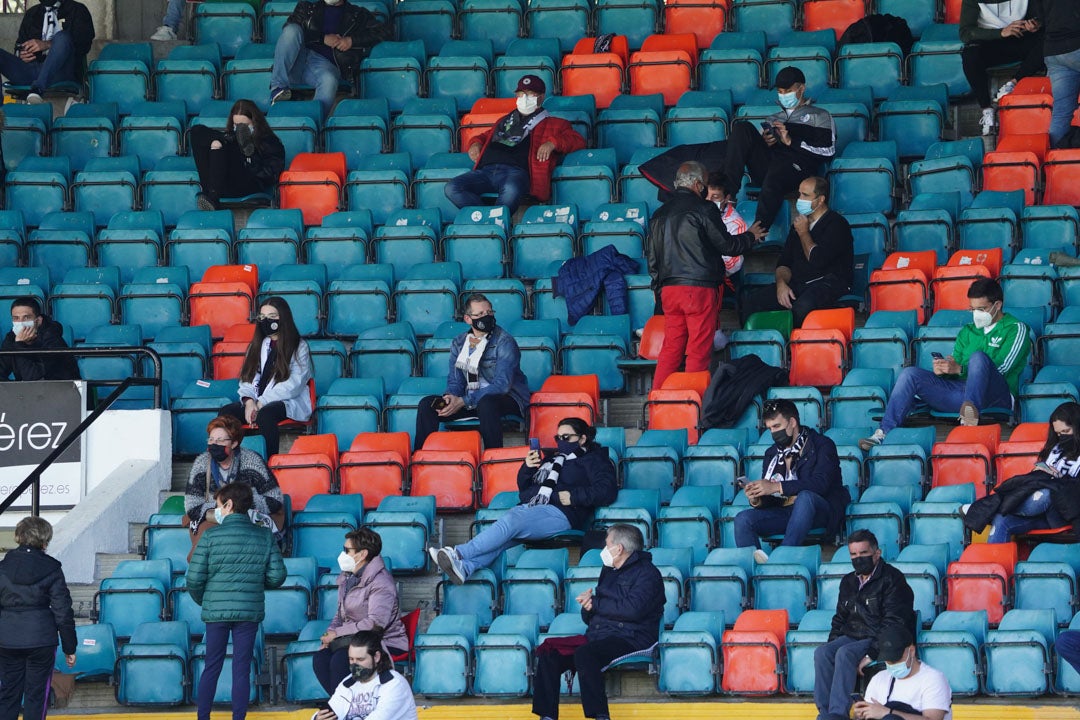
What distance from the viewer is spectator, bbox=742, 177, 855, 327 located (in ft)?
45.3

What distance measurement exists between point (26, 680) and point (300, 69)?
7331 millimetres

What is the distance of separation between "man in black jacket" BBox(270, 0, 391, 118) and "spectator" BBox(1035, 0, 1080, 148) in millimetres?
5566

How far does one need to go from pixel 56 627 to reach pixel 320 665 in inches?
55.3

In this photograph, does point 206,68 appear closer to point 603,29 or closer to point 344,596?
point 603,29

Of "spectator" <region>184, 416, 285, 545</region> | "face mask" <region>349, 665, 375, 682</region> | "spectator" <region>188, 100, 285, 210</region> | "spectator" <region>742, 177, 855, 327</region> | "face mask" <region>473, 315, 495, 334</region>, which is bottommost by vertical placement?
"face mask" <region>349, 665, 375, 682</region>

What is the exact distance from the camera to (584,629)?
11.2 meters

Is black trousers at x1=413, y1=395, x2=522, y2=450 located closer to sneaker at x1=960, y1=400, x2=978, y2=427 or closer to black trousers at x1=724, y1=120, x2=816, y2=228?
black trousers at x1=724, y1=120, x2=816, y2=228

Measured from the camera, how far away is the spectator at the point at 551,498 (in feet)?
38.9

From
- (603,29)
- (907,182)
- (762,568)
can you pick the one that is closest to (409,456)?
(762,568)

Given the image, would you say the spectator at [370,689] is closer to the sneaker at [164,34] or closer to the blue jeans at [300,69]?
the blue jeans at [300,69]

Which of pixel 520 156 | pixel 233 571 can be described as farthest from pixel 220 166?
pixel 233 571

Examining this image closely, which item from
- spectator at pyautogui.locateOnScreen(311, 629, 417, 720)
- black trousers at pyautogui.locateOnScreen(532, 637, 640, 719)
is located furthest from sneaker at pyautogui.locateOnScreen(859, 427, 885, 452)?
spectator at pyautogui.locateOnScreen(311, 629, 417, 720)

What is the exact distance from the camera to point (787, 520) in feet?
39.0

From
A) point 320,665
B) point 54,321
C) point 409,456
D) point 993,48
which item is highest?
point 993,48
